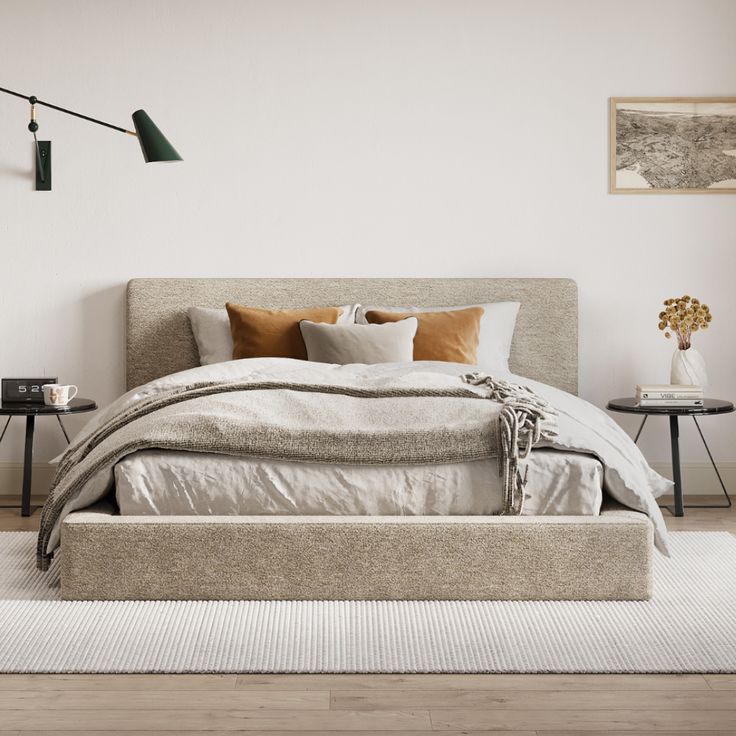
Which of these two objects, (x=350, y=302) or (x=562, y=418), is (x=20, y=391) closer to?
(x=350, y=302)

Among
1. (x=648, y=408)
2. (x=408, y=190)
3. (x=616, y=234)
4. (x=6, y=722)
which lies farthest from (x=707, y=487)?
(x=6, y=722)

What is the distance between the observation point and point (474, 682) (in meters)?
2.35

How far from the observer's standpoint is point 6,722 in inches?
83.7

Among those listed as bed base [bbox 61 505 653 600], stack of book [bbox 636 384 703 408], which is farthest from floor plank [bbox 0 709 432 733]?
stack of book [bbox 636 384 703 408]

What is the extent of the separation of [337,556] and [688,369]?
2.33m

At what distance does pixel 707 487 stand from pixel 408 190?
1.99m

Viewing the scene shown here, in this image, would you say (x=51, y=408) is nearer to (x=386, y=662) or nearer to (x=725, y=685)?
(x=386, y=662)

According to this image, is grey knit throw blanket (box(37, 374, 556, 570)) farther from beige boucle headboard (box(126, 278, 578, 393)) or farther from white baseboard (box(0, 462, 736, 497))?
white baseboard (box(0, 462, 736, 497))

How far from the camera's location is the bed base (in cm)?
279

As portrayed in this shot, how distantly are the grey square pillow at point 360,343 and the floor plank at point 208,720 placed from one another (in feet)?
6.94

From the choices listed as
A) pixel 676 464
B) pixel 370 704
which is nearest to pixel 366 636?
pixel 370 704

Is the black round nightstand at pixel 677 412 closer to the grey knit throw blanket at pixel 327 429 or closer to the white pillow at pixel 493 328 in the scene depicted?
the white pillow at pixel 493 328

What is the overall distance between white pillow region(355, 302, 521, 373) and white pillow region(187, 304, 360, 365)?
0.07 metres

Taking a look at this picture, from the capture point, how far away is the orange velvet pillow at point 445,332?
4273 millimetres
